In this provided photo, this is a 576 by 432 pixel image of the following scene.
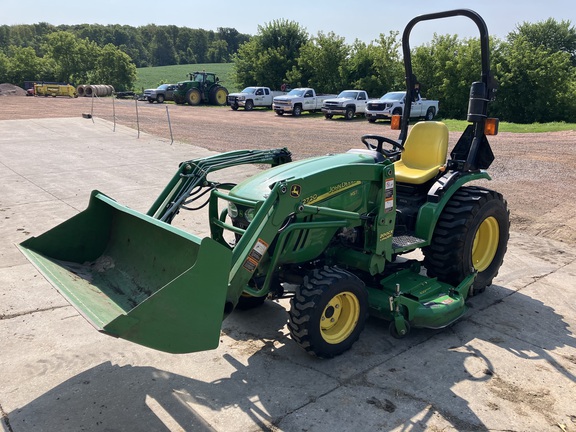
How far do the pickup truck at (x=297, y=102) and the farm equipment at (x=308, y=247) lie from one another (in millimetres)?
24559

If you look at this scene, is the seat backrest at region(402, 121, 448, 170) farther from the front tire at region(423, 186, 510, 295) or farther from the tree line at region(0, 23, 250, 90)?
the tree line at region(0, 23, 250, 90)

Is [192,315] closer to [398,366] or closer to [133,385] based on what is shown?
[133,385]

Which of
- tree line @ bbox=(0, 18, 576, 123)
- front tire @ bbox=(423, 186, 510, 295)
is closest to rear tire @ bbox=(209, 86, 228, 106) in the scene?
tree line @ bbox=(0, 18, 576, 123)

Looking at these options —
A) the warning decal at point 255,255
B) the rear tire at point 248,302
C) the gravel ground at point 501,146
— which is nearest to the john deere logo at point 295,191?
the warning decal at point 255,255

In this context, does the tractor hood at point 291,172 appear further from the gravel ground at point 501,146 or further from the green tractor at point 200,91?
the green tractor at point 200,91

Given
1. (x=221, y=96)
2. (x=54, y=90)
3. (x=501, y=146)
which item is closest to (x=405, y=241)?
(x=501, y=146)

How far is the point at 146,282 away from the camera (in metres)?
4.12

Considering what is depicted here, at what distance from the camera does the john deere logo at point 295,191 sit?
12.4ft

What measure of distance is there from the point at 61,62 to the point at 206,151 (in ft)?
162

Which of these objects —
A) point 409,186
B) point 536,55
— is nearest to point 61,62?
point 536,55

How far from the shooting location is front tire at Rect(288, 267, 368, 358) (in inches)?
148

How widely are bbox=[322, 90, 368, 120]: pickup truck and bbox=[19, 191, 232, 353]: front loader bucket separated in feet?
80.4

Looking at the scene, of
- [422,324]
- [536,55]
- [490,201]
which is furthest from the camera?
[536,55]

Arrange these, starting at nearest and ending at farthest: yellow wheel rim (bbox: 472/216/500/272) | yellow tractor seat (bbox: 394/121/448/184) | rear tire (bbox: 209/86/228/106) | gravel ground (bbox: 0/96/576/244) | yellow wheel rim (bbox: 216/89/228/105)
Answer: yellow tractor seat (bbox: 394/121/448/184), yellow wheel rim (bbox: 472/216/500/272), gravel ground (bbox: 0/96/576/244), rear tire (bbox: 209/86/228/106), yellow wheel rim (bbox: 216/89/228/105)
